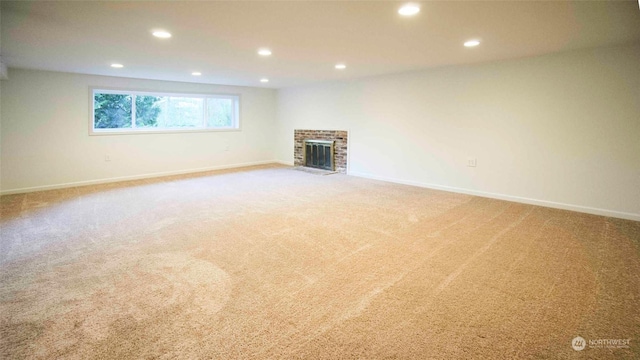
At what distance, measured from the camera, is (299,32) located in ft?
11.1

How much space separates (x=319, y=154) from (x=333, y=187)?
2186 millimetres

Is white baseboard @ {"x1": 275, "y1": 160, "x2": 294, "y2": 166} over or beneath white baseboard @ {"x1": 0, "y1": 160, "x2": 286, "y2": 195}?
over

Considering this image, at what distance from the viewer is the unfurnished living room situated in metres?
1.96

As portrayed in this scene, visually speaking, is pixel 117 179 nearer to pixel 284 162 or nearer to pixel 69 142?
pixel 69 142

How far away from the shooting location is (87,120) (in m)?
6.14

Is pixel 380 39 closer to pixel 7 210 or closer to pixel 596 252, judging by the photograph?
pixel 596 252

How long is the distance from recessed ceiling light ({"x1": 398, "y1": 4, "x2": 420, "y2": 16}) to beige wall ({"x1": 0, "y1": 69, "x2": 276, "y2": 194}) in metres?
5.85

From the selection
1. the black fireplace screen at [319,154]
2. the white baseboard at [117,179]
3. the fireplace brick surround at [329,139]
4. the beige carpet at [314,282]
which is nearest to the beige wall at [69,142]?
the white baseboard at [117,179]

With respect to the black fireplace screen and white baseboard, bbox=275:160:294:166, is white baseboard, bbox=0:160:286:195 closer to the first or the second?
white baseboard, bbox=275:160:294:166

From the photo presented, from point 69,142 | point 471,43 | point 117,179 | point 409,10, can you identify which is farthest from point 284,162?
point 409,10

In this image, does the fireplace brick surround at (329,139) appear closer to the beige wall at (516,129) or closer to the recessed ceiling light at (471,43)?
the beige wall at (516,129)

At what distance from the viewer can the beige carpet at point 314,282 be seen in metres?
1.79

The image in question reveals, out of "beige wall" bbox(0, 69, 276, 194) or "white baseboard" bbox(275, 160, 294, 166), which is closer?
"beige wall" bbox(0, 69, 276, 194)

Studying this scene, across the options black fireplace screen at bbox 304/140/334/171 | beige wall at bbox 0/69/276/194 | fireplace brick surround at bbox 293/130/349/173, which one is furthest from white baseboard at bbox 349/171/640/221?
beige wall at bbox 0/69/276/194
